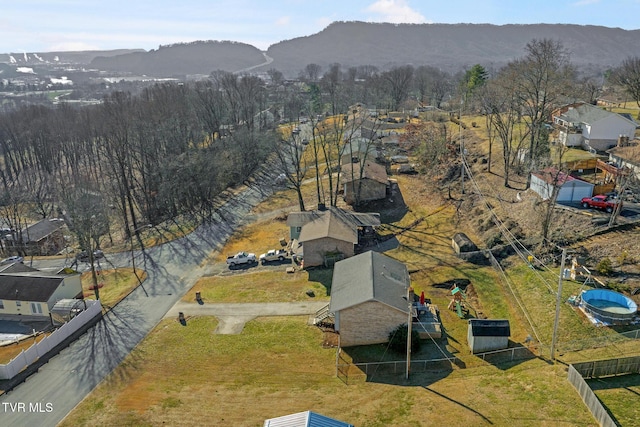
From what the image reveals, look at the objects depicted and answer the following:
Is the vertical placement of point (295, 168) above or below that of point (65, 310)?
above

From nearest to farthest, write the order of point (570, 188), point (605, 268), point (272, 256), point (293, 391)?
point (293, 391), point (605, 268), point (570, 188), point (272, 256)

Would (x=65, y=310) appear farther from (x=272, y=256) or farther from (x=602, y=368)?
(x=602, y=368)

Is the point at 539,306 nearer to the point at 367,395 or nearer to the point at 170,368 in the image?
the point at 367,395

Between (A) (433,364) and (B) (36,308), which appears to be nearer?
(A) (433,364)

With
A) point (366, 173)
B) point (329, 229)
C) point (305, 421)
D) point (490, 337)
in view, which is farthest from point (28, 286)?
point (366, 173)

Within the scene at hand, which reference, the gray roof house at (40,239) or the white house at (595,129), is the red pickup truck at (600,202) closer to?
the white house at (595,129)
